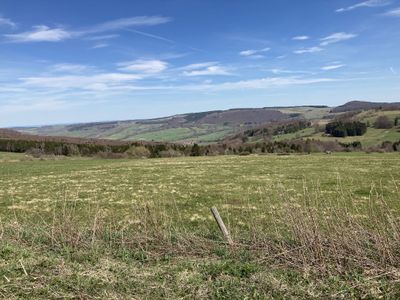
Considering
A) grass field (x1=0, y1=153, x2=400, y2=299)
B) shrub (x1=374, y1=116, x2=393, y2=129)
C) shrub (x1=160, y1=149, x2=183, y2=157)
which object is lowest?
shrub (x1=160, y1=149, x2=183, y2=157)

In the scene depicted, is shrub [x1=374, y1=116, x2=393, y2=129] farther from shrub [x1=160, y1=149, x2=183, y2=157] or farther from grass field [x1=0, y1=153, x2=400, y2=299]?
grass field [x1=0, y1=153, x2=400, y2=299]

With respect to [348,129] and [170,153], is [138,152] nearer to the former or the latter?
[170,153]

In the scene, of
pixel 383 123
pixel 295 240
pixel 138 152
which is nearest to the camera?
pixel 295 240

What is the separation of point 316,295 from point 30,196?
72.3 ft

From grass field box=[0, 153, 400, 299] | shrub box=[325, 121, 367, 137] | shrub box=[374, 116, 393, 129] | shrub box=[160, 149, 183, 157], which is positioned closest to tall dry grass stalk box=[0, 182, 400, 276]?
grass field box=[0, 153, 400, 299]

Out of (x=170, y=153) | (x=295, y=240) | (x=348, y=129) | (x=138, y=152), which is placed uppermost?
(x=348, y=129)

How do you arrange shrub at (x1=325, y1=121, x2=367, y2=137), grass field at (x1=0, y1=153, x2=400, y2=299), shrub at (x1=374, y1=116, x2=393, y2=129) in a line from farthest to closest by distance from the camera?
shrub at (x1=374, y1=116, x2=393, y2=129), shrub at (x1=325, y1=121, x2=367, y2=137), grass field at (x1=0, y1=153, x2=400, y2=299)

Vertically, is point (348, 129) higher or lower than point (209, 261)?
higher

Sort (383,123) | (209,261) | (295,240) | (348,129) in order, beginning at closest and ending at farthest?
(209,261), (295,240), (348,129), (383,123)

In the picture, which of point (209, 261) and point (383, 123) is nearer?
A: point (209, 261)

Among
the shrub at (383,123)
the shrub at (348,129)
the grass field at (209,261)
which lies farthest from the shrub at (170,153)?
the grass field at (209,261)

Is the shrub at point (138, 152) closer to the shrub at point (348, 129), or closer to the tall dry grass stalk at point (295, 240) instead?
the shrub at point (348, 129)

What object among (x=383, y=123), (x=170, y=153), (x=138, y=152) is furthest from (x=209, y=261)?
(x=383, y=123)

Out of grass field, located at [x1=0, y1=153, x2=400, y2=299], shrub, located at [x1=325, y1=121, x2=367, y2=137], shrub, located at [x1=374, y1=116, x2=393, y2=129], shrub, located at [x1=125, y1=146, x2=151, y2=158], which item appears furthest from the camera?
shrub, located at [x1=374, y1=116, x2=393, y2=129]
